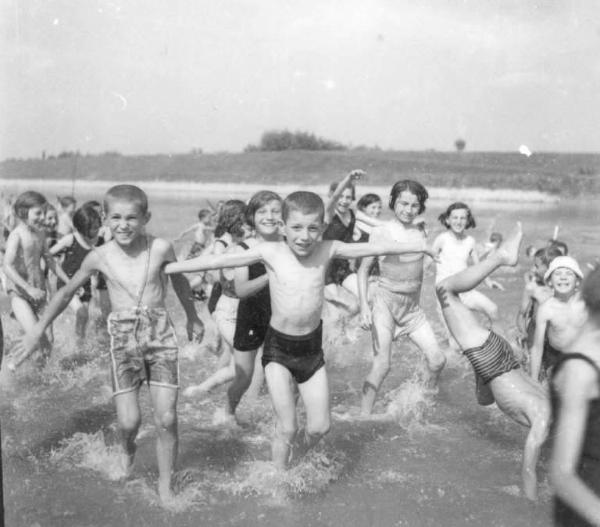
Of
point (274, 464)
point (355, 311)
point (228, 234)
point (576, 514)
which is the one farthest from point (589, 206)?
point (576, 514)

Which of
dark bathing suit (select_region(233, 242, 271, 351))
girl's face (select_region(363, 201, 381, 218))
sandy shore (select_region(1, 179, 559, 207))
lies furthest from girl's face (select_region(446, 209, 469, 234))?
sandy shore (select_region(1, 179, 559, 207))

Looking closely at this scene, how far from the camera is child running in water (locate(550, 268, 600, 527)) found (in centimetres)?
225

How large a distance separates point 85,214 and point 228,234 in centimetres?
214

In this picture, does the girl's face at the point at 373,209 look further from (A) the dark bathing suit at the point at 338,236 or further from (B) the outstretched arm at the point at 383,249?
(B) the outstretched arm at the point at 383,249

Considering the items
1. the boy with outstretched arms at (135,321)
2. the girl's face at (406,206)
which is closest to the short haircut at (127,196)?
the boy with outstretched arms at (135,321)

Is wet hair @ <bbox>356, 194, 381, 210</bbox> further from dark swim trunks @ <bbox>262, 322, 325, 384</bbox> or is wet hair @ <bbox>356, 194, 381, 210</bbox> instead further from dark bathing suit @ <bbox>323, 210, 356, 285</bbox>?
dark swim trunks @ <bbox>262, 322, 325, 384</bbox>

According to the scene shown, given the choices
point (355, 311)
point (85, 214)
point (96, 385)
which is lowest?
point (96, 385)

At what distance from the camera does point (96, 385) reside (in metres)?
7.06

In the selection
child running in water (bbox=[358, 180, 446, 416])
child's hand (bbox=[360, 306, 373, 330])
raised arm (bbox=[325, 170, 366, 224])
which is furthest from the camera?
child running in water (bbox=[358, 180, 446, 416])

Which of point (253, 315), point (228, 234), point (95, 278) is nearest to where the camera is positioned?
point (253, 315)

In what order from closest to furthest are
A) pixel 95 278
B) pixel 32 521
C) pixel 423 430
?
1. pixel 32 521
2. pixel 423 430
3. pixel 95 278

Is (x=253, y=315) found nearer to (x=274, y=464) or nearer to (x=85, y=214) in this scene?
(x=274, y=464)

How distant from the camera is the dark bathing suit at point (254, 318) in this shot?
5355mm

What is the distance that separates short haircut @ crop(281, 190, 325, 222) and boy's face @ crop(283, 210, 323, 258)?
0.02m
